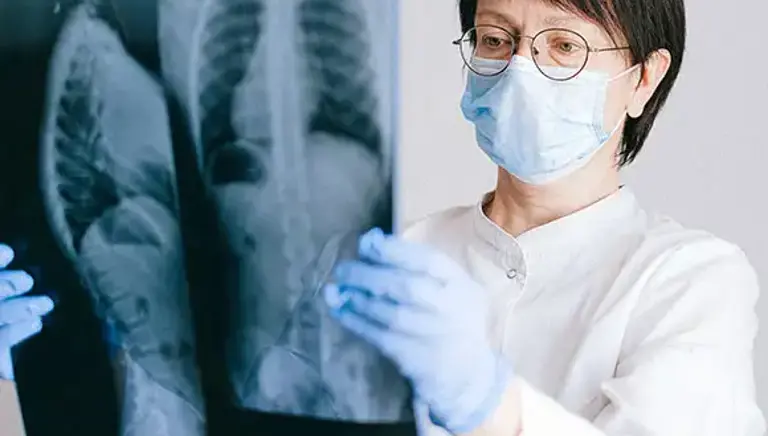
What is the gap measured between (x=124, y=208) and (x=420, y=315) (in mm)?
263

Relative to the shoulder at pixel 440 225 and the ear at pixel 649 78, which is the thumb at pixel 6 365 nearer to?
the shoulder at pixel 440 225

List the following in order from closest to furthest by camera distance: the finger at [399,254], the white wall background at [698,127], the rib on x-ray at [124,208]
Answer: the finger at [399,254]
the rib on x-ray at [124,208]
the white wall background at [698,127]

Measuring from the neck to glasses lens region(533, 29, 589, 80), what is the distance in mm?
119

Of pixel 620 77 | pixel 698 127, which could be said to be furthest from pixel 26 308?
pixel 698 127

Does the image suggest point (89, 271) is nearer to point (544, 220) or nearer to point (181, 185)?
point (181, 185)

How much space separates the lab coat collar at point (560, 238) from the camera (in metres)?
1.07

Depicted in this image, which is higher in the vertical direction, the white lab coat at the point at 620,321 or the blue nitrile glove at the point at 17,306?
the blue nitrile glove at the point at 17,306

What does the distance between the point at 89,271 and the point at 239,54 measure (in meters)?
0.22

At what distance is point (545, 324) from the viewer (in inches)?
40.8

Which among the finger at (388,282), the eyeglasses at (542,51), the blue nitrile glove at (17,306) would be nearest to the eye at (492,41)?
the eyeglasses at (542,51)

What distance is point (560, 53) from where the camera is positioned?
0.99 m

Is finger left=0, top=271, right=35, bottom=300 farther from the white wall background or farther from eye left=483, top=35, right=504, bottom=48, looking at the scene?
the white wall background

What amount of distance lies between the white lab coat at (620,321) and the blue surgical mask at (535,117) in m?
0.08

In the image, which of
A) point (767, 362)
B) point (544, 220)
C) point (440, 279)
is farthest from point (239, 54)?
point (767, 362)
